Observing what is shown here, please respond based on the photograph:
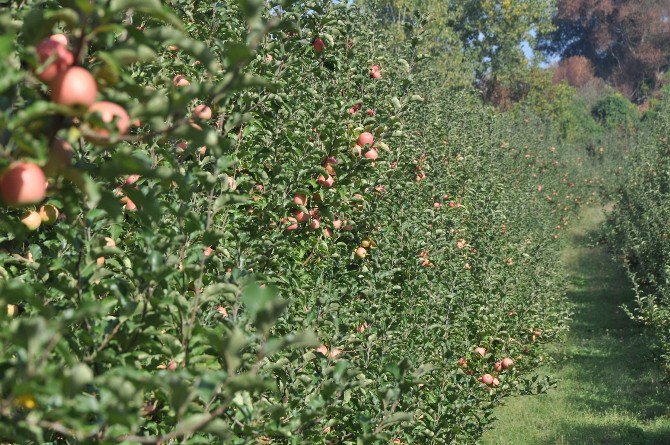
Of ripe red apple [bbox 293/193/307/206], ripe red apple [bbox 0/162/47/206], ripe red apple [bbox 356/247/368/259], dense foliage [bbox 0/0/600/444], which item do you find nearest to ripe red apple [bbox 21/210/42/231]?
dense foliage [bbox 0/0/600/444]

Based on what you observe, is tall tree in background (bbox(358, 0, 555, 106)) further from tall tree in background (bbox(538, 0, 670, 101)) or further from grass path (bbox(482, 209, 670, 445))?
tall tree in background (bbox(538, 0, 670, 101))

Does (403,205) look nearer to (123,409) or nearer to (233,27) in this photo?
(233,27)

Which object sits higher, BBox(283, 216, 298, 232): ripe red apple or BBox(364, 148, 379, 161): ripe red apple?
BBox(364, 148, 379, 161): ripe red apple

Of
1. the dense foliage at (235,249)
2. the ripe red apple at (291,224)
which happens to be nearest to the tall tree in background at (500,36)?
the dense foliage at (235,249)

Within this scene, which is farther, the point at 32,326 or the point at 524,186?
the point at 524,186

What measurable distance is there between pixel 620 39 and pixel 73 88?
191 feet

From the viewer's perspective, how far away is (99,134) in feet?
3.84

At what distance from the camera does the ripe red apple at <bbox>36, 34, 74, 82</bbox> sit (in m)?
1.16

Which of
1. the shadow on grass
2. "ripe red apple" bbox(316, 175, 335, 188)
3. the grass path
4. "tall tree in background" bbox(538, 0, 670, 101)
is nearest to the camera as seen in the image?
"ripe red apple" bbox(316, 175, 335, 188)

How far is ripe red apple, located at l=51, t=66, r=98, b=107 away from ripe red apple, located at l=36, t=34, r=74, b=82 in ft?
0.07

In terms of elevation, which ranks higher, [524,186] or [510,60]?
[510,60]

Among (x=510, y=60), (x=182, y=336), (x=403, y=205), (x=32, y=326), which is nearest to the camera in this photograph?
(x=32, y=326)

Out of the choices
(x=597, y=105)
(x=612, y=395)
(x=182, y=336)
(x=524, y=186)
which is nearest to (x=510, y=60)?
(x=597, y=105)

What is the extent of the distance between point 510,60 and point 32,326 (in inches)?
1026
